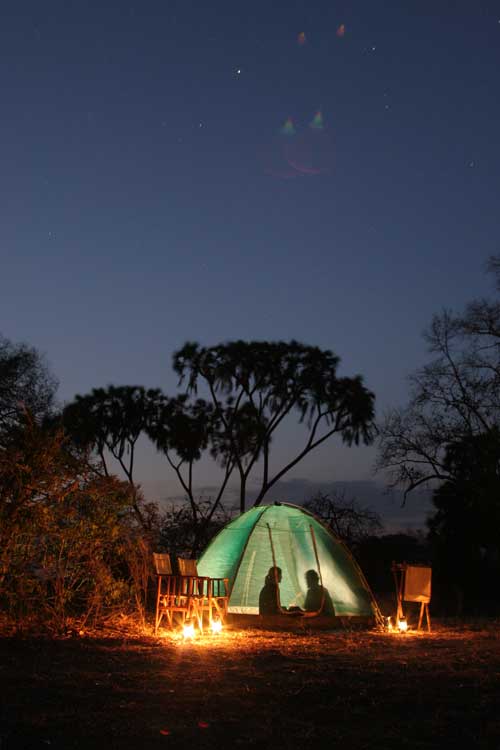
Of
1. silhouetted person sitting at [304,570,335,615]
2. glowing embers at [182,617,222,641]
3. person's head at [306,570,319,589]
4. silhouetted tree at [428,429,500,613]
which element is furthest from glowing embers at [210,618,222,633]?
silhouetted tree at [428,429,500,613]

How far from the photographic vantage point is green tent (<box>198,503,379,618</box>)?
1202 cm

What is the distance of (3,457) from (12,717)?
13.8 feet

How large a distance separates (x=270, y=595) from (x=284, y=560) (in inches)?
47.4

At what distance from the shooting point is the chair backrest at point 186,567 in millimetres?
10242

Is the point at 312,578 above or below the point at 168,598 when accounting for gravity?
above

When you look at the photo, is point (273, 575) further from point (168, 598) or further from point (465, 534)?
point (465, 534)

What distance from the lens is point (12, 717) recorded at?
4891 millimetres

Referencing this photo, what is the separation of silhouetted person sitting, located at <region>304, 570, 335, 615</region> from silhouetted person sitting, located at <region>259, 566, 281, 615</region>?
58cm

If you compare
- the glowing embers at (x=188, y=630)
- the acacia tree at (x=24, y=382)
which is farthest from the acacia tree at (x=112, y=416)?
the glowing embers at (x=188, y=630)

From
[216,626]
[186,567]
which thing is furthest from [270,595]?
[186,567]

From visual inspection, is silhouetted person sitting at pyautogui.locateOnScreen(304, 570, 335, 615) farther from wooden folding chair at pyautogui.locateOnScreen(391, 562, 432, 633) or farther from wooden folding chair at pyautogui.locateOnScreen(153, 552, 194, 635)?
wooden folding chair at pyautogui.locateOnScreen(153, 552, 194, 635)

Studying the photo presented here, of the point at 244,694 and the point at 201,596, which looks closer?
the point at 244,694

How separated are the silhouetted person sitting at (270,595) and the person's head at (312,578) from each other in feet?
1.93

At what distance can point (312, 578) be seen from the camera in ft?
39.2
